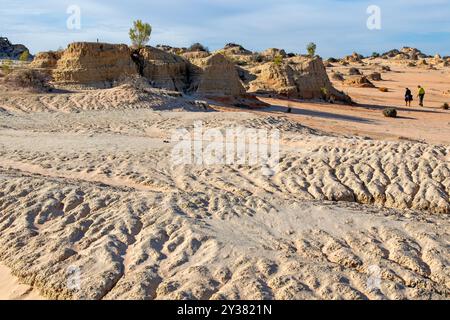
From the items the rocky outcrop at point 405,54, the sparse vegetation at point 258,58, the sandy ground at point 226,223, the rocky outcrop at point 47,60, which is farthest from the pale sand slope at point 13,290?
the rocky outcrop at point 405,54

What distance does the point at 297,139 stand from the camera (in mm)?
9984

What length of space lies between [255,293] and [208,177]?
348cm

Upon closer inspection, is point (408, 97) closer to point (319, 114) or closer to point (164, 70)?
point (319, 114)

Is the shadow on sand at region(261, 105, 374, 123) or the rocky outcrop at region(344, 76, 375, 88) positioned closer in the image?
the shadow on sand at region(261, 105, 374, 123)

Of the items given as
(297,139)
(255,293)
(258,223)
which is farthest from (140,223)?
(297,139)

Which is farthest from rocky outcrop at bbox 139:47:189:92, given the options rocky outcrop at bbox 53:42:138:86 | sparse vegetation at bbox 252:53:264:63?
sparse vegetation at bbox 252:53:264:63

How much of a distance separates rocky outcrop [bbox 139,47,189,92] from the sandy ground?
33.2 feet

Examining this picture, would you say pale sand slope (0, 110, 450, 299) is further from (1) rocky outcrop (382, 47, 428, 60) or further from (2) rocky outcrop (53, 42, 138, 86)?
(1) rocky outcrop (382, 47, 428, 60)

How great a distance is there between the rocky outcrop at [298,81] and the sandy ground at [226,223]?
12.6 meters

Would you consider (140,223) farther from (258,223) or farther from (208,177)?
(208,177)

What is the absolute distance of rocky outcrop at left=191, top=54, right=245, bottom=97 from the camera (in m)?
19.2

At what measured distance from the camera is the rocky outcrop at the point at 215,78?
1923 cm

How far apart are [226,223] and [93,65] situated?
14504mm

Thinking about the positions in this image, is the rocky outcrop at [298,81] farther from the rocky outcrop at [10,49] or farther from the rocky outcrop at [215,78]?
the rocky outcrop at [10,49]
